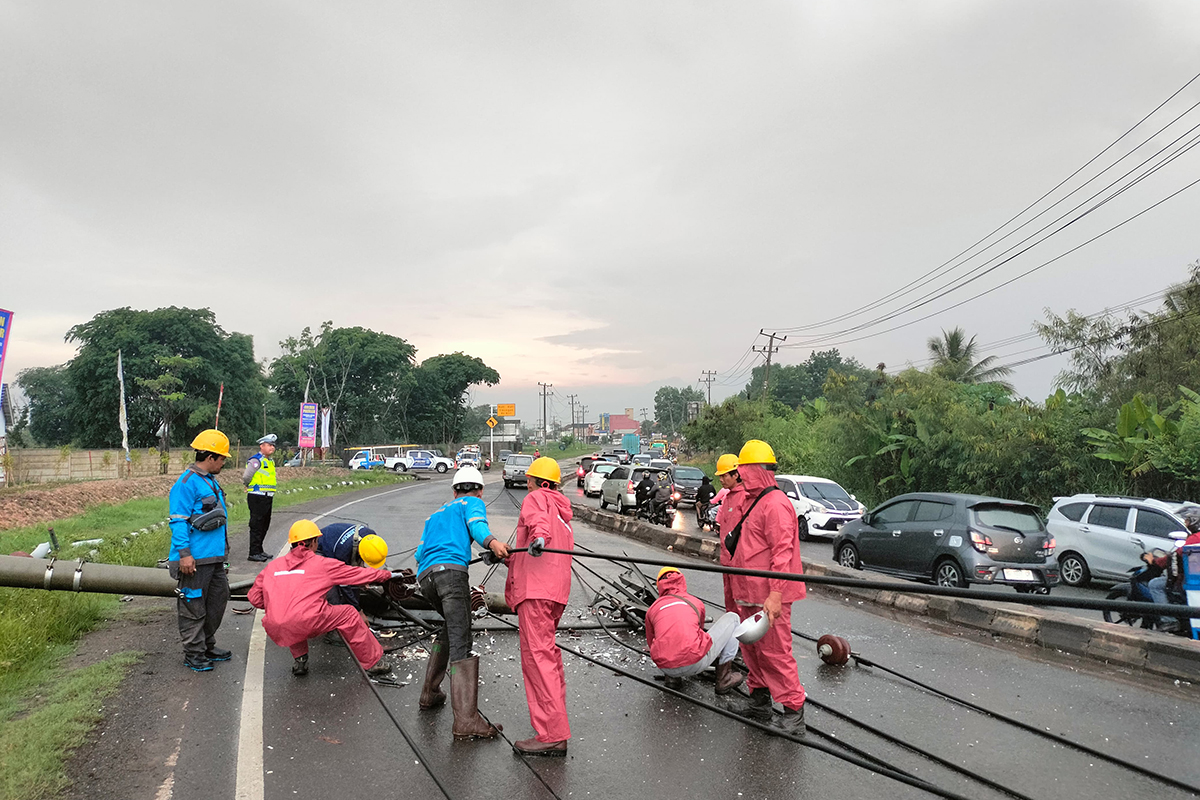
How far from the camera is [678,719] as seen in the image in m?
5.26

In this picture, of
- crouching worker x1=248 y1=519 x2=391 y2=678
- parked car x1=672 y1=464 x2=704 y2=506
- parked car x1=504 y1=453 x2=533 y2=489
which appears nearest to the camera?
crouching worker x1=248 y1=519 x2=391 y2=678

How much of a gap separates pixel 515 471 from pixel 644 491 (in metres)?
16.2

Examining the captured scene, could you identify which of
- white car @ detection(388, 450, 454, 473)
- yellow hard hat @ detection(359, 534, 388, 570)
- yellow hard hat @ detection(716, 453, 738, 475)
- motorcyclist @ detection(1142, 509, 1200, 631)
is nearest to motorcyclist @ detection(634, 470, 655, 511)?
motorcyclist @ detection(1142, 509, 1200, 631)

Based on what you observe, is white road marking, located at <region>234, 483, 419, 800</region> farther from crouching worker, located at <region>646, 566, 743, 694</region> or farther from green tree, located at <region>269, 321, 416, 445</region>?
green tree, located at <region>269, 321, 416, 445</region>

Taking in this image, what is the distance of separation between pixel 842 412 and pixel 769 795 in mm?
23489

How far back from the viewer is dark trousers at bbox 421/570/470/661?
5262 millimetres

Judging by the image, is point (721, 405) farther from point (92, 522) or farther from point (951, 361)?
point (92, 522)

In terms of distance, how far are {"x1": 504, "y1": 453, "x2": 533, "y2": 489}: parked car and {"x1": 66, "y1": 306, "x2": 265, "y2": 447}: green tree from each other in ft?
73.1

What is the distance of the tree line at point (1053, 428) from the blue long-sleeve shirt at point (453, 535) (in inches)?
600

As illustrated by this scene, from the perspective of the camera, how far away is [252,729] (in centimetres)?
495

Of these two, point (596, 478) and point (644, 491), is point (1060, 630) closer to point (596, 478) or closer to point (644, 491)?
point (644, 491)

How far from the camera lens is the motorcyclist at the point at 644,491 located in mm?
21172

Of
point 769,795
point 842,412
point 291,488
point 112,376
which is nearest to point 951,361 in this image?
point 842,412

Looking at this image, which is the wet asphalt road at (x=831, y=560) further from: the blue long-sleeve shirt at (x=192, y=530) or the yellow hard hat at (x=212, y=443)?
the yellow hard hat at (x=212, y=443)
